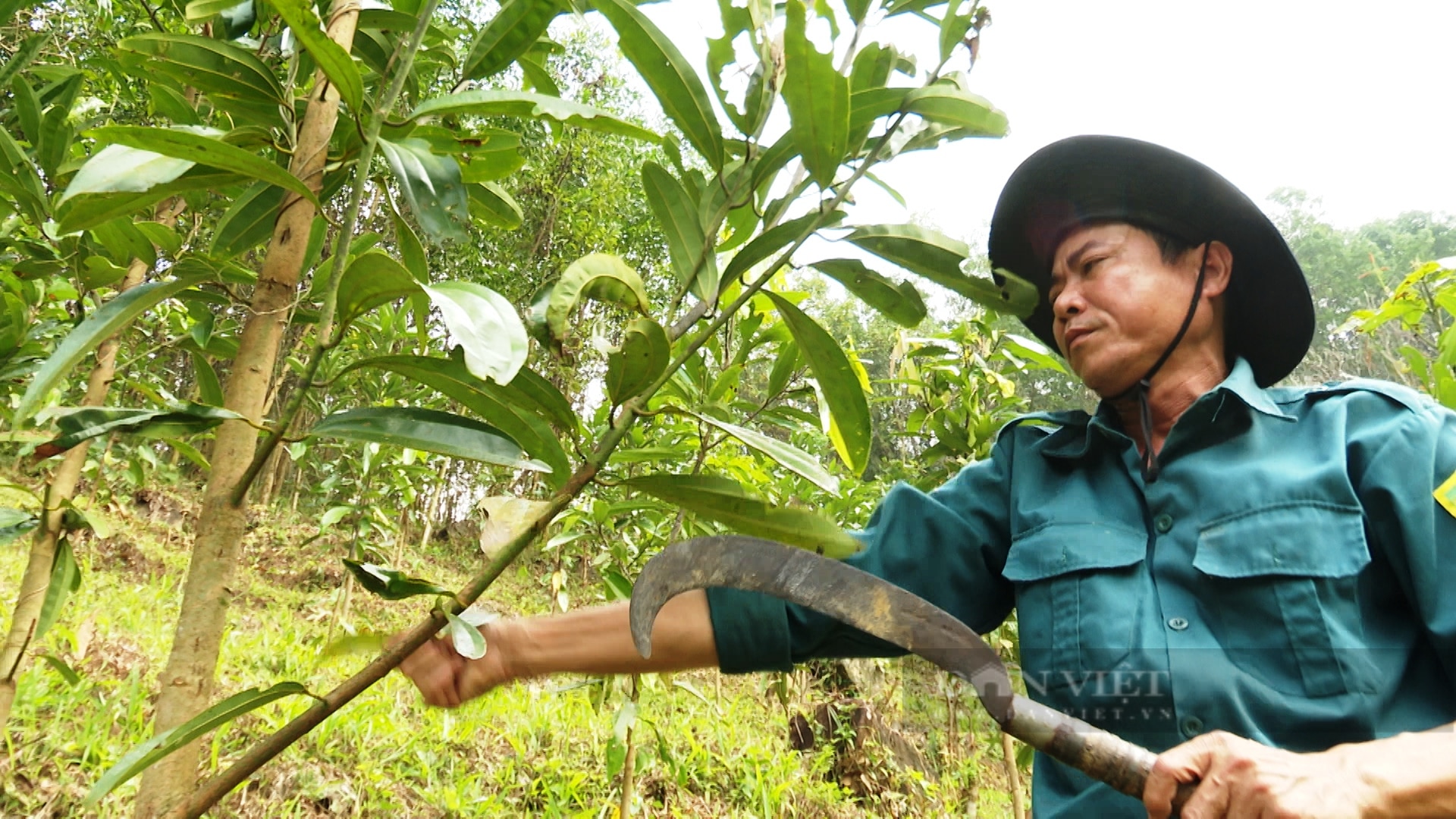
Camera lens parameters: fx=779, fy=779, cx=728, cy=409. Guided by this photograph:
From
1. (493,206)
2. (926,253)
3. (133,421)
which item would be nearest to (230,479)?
(133,421)

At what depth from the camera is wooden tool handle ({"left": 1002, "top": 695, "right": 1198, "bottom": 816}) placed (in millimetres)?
738

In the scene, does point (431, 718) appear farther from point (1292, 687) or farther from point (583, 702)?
point (1292, 687)

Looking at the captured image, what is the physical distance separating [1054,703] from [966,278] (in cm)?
58

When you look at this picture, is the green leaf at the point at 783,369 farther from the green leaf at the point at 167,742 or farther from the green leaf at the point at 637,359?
the green leaf at the point at 167,742

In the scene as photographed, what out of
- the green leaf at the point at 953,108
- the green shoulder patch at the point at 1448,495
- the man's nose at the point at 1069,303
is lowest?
the green shoulder patch at the point at 1448,495

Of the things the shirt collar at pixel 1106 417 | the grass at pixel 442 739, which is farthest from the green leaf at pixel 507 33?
the grass at pixel 442 739

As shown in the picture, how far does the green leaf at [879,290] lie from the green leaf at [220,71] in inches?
24.4

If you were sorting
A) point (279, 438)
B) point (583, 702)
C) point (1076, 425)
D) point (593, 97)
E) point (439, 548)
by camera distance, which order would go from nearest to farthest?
point (279, 438), point (1076, 425), point (583, 702), point (593, 97), point (439, 548)

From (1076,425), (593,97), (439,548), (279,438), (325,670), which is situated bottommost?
(439,548)

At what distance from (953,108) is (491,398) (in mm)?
570

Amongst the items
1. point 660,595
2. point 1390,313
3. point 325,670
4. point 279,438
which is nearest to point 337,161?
point 279,438

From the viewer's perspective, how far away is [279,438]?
695 mm

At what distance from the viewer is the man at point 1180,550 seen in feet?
2.69

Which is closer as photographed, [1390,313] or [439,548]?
[1390,313]
